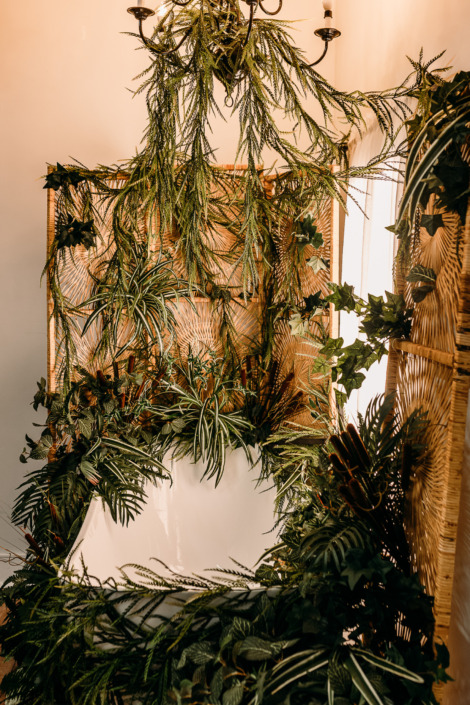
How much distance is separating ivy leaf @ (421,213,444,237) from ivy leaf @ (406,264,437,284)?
0.10 metres

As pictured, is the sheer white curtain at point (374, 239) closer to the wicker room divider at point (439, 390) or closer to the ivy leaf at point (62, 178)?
the wicker room divider at point (439, 390)

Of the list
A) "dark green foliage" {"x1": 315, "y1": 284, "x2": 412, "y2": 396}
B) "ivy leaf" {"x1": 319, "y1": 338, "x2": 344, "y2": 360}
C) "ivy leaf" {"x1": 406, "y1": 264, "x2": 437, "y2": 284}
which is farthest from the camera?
"ivy leaf" {"x1": 319, "y1": 338, "x2": 344, "y2": 360}

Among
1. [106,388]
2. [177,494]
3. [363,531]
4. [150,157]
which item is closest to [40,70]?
[150,157]

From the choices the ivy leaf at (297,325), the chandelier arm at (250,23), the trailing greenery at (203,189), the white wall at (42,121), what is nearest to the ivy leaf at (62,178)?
the trailing greenery at (203,189)

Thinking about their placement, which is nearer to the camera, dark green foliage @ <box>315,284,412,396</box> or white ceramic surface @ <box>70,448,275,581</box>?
dark green foliage @ <box>315,284,412,396</box>

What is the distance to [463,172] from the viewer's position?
109 cm

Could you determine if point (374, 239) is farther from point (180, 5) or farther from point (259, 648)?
point (259, 648)

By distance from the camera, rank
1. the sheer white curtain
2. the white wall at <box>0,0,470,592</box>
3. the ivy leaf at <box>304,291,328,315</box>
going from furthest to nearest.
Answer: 1. the white wall at <box>0,0,470,592</box>
2. the ivy leaf at <box>304,291,328,315</box>
3. the sheer white curtain

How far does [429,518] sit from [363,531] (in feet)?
0.55

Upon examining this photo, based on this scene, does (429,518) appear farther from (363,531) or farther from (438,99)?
(438,99)

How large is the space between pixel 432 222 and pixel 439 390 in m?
0.39

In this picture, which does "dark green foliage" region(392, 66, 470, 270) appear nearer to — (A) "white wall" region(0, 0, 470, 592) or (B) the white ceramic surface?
(B) the white ceramic surface

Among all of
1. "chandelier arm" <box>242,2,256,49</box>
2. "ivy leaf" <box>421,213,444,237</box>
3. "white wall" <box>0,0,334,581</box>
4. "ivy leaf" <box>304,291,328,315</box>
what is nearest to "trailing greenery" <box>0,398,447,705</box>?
"ivy leaf" <box>421,213,444,237</box>

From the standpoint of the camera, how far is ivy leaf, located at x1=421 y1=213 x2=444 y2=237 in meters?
1.23
